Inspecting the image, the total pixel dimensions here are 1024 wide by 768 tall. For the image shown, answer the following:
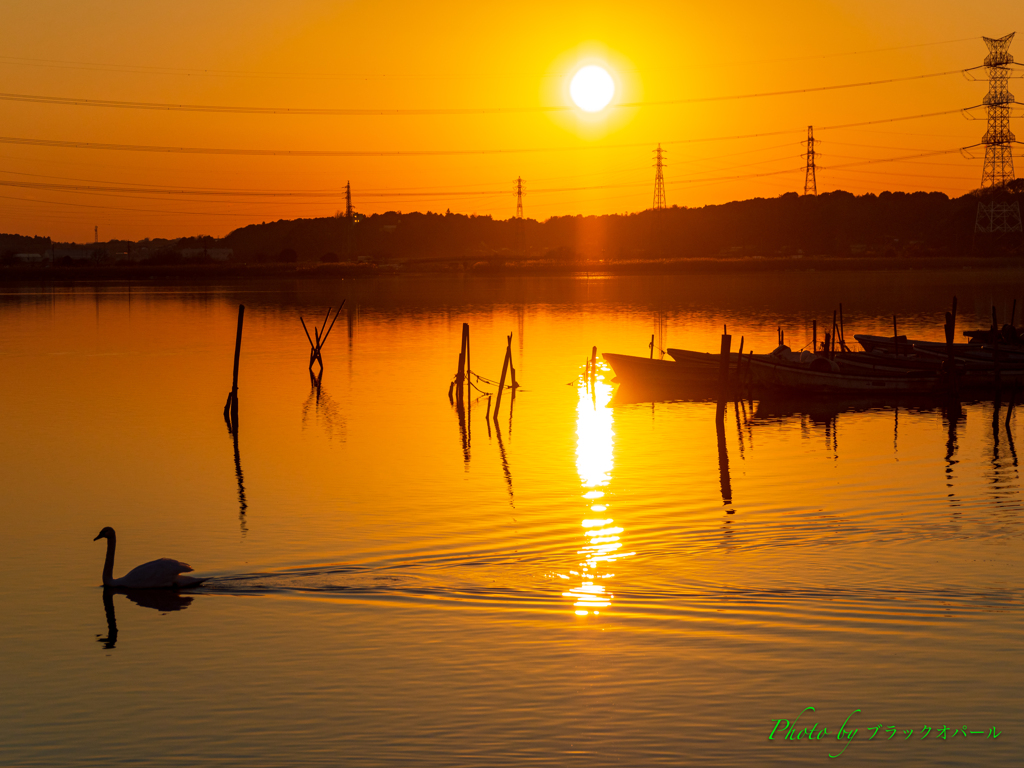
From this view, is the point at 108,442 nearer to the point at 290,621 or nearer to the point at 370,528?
the point at 370,528

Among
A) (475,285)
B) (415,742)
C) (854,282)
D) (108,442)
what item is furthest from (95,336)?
(854,282)

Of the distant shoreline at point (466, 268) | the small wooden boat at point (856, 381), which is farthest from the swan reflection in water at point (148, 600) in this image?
the distant shoreline at point (466, 268)

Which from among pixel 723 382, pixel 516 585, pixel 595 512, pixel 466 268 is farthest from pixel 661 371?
pixel 466 268

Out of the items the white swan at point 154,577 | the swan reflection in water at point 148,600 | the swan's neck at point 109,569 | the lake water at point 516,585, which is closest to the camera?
the lake water at point 516,585

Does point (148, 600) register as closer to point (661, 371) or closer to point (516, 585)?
point (516, 585)

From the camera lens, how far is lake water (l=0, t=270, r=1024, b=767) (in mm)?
11898

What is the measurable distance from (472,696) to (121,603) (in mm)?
6748

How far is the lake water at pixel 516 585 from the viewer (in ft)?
39.0

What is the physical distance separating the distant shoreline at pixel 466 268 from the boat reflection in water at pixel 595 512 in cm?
12964

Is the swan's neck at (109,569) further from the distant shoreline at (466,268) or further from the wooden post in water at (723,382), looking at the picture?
the distant shoreline at (466,268)

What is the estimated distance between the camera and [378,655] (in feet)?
46.3

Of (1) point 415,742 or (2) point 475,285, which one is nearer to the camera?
Result: (1) point 415,742

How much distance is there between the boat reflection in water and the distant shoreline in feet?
425

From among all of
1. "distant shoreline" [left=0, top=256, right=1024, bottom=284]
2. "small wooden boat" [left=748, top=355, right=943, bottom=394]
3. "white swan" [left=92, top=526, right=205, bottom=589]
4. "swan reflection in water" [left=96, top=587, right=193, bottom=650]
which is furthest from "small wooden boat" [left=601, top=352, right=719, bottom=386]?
"distant shoreline" [left=0, top=256, right=1024, bottom=284]
